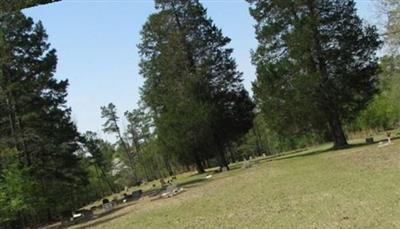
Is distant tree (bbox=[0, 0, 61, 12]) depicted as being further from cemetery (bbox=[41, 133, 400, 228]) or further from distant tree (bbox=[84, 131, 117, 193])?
distant tree (bbox=[84, 131, 117, 193])

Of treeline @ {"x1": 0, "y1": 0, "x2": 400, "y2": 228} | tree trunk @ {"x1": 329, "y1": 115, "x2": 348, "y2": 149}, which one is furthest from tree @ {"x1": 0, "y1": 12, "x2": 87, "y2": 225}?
tree trunk @ {"x1": 329, "y1": 115, "x2": 348, "y2": 149}

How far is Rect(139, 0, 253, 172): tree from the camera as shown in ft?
137

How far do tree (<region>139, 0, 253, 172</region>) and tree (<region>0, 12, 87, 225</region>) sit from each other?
29.6ft

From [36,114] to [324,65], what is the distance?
62.2ft

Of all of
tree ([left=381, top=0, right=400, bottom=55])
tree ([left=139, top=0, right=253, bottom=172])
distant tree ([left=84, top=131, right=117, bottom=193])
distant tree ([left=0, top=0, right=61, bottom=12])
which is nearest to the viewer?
distant tree ([left=0, top=0, right=61, bottom=12])

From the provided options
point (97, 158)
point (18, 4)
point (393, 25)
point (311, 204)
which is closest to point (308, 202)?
point (311, 204)

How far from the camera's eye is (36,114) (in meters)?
33.5

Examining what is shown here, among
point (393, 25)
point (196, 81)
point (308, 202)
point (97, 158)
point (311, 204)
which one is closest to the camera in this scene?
point (311, 204)

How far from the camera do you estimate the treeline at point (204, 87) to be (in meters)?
32.7

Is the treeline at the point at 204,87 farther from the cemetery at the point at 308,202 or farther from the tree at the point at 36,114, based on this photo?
the cemetery at the point at 308,202

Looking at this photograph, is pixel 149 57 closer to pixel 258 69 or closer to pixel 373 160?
pixel 258 69

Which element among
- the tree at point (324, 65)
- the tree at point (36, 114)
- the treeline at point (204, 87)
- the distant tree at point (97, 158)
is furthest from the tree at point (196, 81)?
the distant tree at point (97, 158)

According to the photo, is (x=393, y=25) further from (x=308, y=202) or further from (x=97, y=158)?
(x=97, y=158)

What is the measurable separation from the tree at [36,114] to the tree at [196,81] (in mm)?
9033
